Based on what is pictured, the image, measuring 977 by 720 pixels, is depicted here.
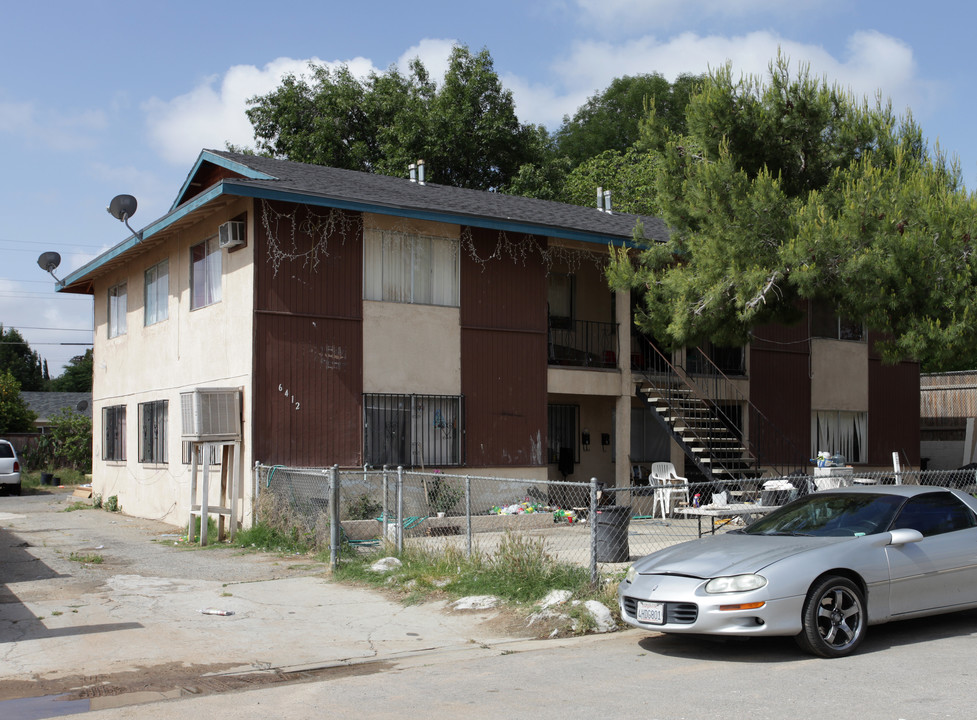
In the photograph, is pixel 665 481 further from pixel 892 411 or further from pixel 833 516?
pixel 833 516

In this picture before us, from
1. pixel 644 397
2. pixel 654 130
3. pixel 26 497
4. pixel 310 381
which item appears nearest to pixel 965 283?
pixel 654 130

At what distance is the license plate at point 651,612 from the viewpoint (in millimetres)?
7436

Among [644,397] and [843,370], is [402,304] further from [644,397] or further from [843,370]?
[843,370]

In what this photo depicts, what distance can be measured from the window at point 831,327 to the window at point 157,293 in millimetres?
14488

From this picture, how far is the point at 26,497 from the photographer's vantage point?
88.8 ft

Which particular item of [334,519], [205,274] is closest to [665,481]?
[334,519]

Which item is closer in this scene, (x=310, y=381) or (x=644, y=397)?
(x=310, y=381)

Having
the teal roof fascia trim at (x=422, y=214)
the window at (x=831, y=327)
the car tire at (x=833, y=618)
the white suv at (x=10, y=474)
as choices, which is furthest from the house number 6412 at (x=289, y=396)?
the white suv at (x=10, y=474)

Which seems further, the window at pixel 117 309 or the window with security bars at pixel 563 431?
the window at pixel 117 309

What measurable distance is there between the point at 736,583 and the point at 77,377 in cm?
8196

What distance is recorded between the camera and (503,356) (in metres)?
17.8

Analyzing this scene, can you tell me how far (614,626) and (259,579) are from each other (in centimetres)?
473

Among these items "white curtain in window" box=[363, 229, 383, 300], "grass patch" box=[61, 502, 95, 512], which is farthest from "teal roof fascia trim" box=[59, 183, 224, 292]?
"grass patch" box=[61, 502, 95, 512]

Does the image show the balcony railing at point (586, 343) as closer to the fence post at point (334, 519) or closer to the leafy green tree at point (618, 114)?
the fence post at point (334, 519)
